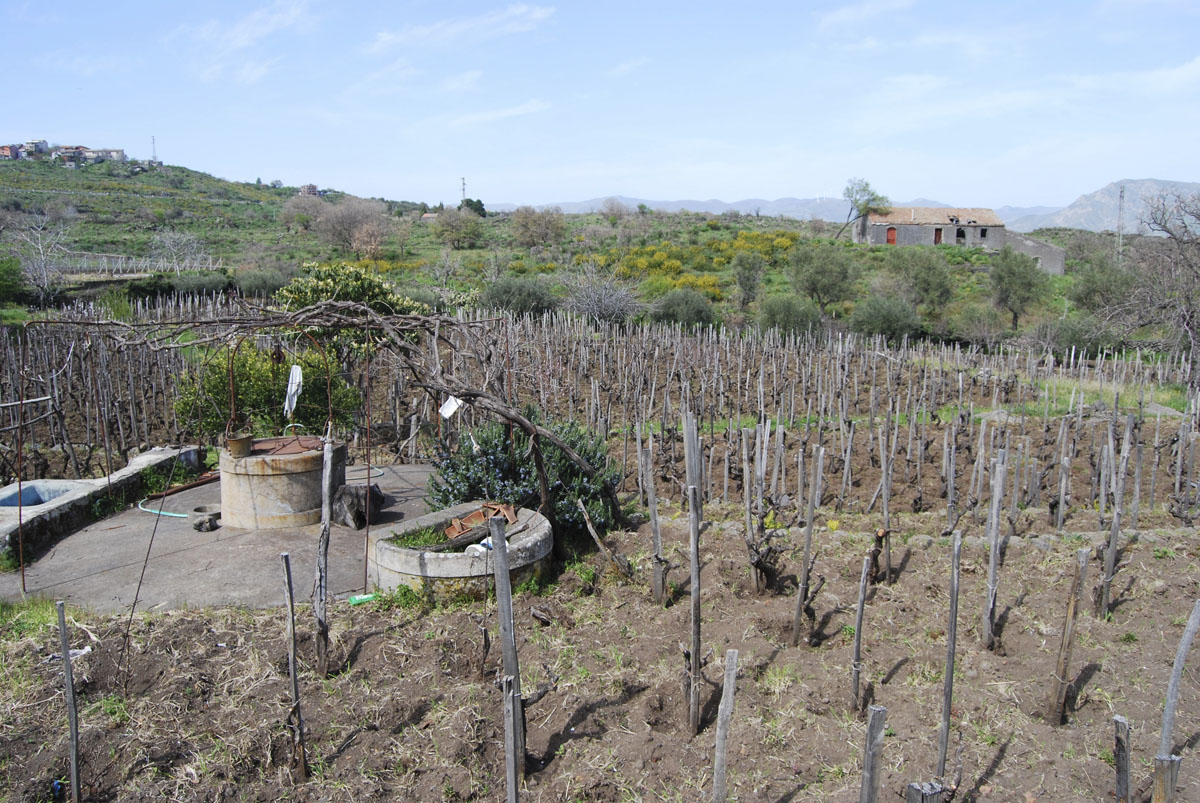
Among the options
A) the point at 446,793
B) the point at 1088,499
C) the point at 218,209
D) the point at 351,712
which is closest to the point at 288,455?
the point at 351,712

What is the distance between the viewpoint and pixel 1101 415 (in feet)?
35.4

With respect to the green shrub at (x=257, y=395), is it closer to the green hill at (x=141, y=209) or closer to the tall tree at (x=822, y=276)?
the tall tree at (x=822, y=276)

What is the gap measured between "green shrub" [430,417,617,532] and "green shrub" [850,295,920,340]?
19666 millimetres

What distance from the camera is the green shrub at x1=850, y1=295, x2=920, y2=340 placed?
24391 millimetres

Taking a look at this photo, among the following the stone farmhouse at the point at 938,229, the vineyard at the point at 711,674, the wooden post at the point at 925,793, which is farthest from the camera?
the stone farmhouse at the point at 938,229

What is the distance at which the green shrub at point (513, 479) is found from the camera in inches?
253

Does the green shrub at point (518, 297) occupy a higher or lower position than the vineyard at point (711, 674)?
higher

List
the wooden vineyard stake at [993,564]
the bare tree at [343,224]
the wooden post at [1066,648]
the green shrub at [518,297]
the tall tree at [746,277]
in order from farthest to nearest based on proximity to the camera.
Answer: the bare tree at [343,224] < the tall tree at [746,277] < the green shrub at [518,297] < the wooden vineyard stake at [993,564] < the wooden post at [1066,648]

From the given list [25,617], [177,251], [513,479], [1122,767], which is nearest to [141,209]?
[177,251]

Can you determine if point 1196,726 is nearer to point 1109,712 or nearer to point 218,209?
point 1109,712

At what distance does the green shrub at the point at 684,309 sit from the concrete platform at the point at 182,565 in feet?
60.4

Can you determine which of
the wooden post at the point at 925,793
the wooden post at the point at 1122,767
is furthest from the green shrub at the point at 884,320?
the wooden post at the point at 925,793

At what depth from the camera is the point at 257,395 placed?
9.26 meters

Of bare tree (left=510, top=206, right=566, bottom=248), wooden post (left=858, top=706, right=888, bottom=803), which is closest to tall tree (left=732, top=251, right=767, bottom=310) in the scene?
bare tree (left=510, top=206, right=566, bottom=248)
